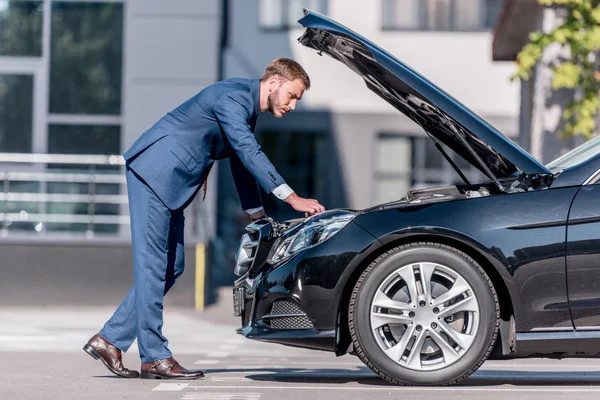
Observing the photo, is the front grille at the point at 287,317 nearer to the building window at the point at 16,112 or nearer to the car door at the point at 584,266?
the car door at the point at 584,266

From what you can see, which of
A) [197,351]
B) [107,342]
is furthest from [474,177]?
[107,342]

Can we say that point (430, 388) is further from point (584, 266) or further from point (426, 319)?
point (584, 266)

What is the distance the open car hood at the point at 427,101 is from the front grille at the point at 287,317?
3.85 ft

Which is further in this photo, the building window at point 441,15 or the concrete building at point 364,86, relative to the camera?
the building window at point 441,15

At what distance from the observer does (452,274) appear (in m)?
6.35

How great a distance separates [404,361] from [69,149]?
10.4 meters

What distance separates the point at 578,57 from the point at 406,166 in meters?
12.1

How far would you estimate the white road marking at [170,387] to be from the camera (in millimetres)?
6406

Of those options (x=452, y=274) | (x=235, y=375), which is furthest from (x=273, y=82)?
(x=235, y=375)

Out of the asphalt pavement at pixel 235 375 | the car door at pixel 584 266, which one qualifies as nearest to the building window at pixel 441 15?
the asphalt pavement at pixel 235 375

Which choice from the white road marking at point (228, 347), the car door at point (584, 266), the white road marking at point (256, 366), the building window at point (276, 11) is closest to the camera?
the car door at point (584, 266)

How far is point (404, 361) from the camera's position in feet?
20.9

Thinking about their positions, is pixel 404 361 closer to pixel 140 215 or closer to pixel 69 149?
pixel 140 215

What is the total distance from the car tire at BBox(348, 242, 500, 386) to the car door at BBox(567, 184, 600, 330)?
385mm
